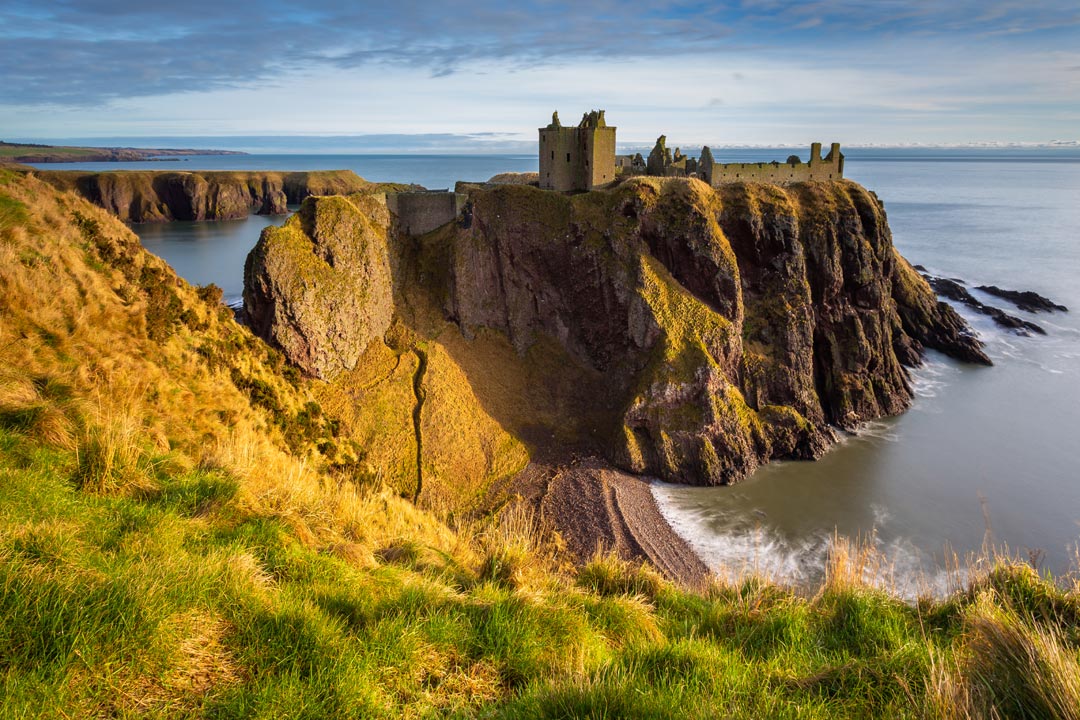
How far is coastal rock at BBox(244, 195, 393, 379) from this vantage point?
2803cm

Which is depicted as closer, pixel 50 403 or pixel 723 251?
pixel 50 403

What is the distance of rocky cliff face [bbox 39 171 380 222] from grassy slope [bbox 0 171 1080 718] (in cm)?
11184

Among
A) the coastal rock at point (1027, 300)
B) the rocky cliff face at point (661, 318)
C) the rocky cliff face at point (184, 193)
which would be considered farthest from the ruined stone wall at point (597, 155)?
the rocky cliff face at point (184, 193)

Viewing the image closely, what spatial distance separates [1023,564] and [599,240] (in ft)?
110

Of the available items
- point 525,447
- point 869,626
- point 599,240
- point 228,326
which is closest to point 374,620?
point 869,626

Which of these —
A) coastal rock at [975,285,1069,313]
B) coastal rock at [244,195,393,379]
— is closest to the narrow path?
coastal rock at [244,195,393,379]

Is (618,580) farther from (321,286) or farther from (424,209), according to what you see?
(424,209)

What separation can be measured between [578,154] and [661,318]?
14585mm

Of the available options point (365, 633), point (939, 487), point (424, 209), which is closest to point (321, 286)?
point (424, 209)

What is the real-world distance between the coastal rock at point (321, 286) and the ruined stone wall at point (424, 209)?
4.30 meters

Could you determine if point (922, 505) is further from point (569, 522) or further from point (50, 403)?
point (50, 403)

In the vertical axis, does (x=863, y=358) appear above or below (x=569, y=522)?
above

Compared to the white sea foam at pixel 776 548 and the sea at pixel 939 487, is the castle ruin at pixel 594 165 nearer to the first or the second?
the sea at pixel 939 487

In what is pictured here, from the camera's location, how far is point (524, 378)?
37406 mm
